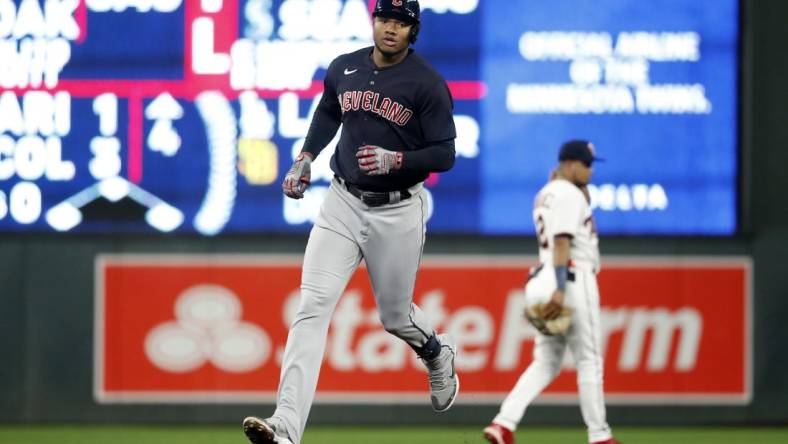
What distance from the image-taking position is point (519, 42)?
8.91 metres

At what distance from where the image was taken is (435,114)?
5.72 metres

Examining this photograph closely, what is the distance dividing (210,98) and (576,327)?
113 inches

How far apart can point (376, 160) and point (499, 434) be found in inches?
89.4

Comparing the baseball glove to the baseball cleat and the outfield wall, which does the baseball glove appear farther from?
the outfield wall

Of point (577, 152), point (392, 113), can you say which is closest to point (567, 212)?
point (577, 152)

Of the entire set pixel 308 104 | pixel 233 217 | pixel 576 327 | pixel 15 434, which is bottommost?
pixel 15 434

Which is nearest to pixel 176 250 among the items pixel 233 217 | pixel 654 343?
pixel 233 217

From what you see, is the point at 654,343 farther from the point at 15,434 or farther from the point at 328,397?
the point at 15,434

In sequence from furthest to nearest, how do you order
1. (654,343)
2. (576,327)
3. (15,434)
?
(654,343) < (15,434) < (576,327)

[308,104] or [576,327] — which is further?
[308,104]

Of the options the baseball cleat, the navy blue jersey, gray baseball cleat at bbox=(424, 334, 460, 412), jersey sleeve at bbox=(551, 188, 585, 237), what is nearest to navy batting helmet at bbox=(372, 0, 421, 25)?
the navy blue jersey

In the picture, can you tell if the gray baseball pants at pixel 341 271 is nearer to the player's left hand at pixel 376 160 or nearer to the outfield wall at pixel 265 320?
the player's left hand at pixel 376 160

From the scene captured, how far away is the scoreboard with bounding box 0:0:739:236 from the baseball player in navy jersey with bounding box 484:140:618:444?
154cm

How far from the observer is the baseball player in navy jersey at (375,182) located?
220 inches
